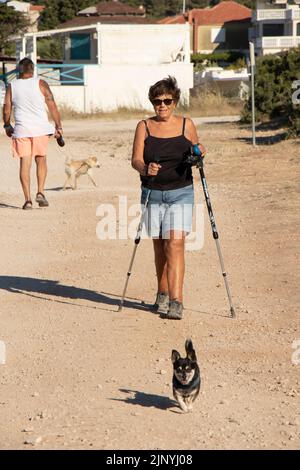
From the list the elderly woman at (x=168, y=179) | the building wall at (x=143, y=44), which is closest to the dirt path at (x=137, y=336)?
the elderly woman at (x=168, y=179)

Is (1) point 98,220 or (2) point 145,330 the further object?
(1) point 98,220

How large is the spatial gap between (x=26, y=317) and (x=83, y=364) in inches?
64.2

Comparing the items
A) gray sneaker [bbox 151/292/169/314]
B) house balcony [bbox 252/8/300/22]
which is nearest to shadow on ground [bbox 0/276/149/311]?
gray sneaker [bbox 151/292/169/314]

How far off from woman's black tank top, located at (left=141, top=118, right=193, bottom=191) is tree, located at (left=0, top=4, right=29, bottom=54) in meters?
58.9

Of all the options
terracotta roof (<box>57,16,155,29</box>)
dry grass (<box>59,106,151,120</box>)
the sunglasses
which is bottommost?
dry grass (<box>59,106,151,120</box>)

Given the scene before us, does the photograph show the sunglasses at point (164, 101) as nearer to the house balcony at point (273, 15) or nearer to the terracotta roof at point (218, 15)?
the house balcony at point (273, 15)

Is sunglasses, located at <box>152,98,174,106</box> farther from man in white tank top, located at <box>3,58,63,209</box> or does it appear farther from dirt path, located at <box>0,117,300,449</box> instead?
man in white tank top, located at <box>3,58,63,209</box>

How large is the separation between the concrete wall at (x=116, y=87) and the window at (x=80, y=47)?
11821 millimetres

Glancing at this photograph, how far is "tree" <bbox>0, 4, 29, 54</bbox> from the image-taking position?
6675cm

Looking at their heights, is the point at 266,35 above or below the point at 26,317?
above

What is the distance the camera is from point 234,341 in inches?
335

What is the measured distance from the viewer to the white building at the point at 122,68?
50.5 meters
